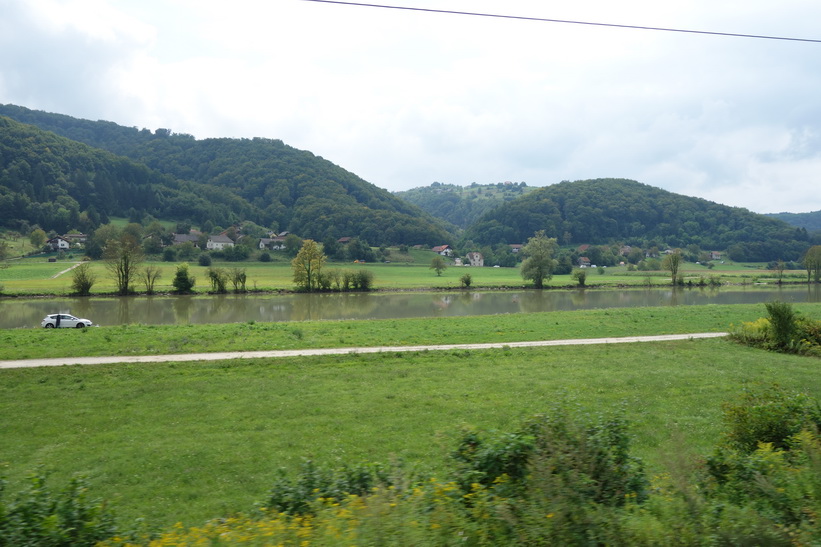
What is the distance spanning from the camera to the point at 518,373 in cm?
1488

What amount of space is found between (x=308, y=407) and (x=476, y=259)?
134436 millimetres

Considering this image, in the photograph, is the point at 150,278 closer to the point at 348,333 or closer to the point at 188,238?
the point at 348,333

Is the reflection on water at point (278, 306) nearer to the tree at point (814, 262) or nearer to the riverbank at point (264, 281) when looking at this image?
the riverbank at point (264, 281)

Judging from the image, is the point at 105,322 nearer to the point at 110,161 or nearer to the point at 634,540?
the point at 634,540

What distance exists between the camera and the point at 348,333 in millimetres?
24031

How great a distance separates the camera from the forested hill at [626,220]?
5984 inches

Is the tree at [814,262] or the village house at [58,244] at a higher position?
the village house at [58,244]

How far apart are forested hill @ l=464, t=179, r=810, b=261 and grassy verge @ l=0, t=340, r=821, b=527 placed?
149 meters

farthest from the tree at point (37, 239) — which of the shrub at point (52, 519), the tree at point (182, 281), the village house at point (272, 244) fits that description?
the shrub at point (52, 519)

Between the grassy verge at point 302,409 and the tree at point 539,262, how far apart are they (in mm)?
58223

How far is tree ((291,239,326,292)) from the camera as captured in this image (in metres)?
66.4

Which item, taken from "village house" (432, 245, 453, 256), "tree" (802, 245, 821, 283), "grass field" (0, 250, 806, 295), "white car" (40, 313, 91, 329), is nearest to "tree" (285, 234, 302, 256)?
"grass field" (0, 250, 806, 295)

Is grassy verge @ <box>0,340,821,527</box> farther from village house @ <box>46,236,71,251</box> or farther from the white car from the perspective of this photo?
village house @ <box>46,236,71,251</box>

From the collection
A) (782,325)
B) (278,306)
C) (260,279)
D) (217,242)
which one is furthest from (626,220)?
(782,325)
